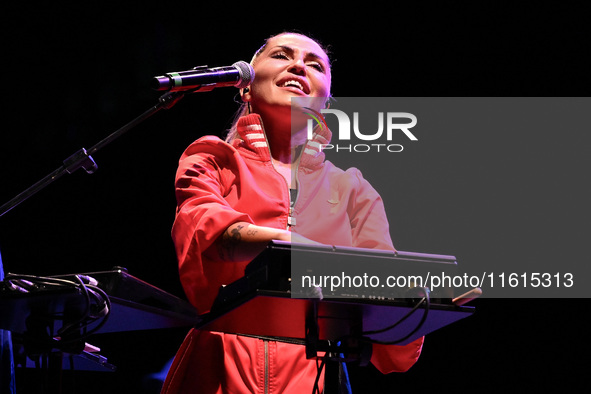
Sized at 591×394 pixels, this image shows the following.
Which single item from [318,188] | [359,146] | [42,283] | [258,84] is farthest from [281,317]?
[359,146]

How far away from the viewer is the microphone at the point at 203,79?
1637mm

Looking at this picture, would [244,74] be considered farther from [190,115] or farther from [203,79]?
[190,115]

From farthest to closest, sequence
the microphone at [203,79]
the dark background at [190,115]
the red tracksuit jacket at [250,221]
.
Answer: the dark background at [190,115]
the microphone at [203,79]
the red tracksuit jacket at [250,221]

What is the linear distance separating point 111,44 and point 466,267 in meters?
2.00

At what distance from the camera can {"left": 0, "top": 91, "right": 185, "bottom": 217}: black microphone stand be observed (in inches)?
66.1

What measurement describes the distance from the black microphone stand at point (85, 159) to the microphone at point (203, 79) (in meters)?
0.05

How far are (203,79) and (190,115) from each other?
156 cm

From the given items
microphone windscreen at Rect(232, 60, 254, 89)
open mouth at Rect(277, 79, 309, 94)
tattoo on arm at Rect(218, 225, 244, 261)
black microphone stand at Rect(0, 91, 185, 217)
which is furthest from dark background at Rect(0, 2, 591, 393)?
tattoo on arm at Rect(218, 225, 244, 261)

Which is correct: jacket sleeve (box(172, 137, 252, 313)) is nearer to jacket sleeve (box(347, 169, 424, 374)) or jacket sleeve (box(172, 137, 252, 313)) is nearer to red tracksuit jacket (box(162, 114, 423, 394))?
red tracksuit jacket (box(162, 114, 423, 394))

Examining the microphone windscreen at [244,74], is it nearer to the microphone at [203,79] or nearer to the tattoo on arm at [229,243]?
the microphone at [203,79]

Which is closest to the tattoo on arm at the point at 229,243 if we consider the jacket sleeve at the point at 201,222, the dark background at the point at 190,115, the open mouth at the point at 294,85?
the jacket sleeve at the point at 201,222

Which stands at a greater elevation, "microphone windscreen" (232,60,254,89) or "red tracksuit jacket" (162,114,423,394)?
"microphone windscreen" (232,60,254,89)

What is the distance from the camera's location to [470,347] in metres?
2.87

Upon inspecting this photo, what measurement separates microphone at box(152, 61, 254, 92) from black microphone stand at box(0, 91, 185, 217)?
0.05m
